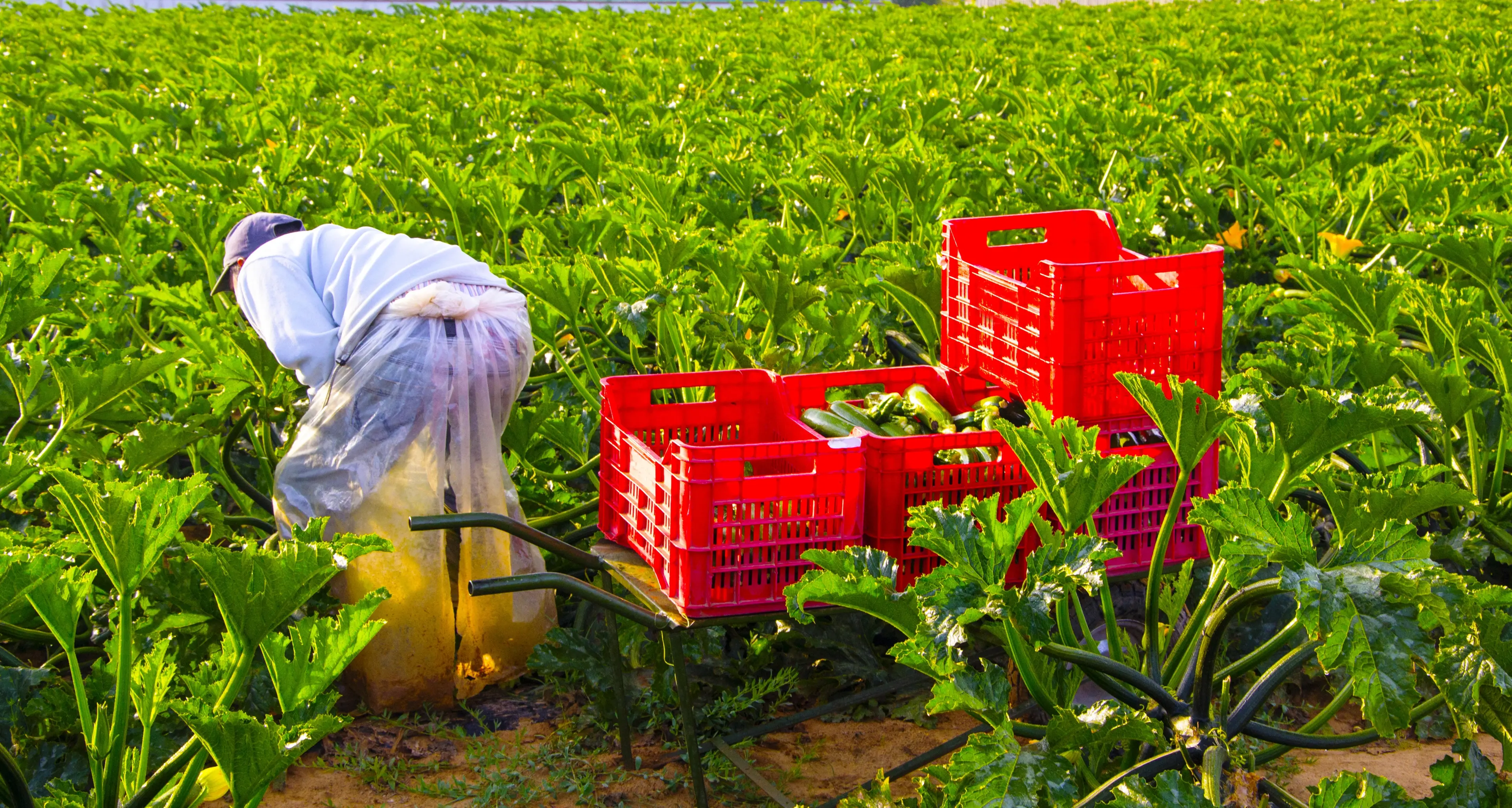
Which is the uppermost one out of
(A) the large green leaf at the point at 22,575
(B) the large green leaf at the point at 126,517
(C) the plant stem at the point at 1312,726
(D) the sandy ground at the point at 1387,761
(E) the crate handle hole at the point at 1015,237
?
(E) the crate handle hole at the point at 1015,237

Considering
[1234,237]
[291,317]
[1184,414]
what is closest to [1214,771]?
[1184,414]

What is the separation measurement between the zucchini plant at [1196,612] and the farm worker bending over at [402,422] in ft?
5.08

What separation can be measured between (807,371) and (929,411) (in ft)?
2.71

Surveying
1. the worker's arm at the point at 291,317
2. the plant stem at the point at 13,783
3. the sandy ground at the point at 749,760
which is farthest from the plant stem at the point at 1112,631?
the worker's arm at the point at 291,317

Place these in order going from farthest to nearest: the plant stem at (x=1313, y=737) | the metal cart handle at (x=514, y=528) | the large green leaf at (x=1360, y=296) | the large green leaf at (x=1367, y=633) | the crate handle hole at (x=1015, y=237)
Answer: the crate handle hole at (x=1015, y=237)
the large green leaf at (x=1360, y=296)
the metal cart handle at (x=514, y=528)
the plant stem at (x=1313, y=737)
the large green leaf at (x=1367, y=633)

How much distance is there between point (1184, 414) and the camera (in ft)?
9.29

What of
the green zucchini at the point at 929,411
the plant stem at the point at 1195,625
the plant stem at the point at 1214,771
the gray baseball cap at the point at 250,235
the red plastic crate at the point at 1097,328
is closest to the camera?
the plant stem at the point at 1214,771

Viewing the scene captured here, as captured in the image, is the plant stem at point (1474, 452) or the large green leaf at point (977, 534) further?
the plant stem at point (1474, 452)

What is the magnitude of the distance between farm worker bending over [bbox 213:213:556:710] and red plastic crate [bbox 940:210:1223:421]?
147 cm

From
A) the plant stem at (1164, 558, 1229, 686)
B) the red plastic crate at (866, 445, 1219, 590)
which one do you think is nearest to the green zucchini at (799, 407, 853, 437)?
the red plastic crate at (866, 445, 1219, 590)

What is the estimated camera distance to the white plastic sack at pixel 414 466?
4.04 metres

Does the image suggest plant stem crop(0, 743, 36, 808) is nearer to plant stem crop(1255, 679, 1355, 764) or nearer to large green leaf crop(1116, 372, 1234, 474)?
large green leaf crop(1116, 372, 1234, 474)

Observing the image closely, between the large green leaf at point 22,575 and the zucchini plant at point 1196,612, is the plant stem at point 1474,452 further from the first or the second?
the large green leaf at point 22,575

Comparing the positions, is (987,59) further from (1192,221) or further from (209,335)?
(209,335)
